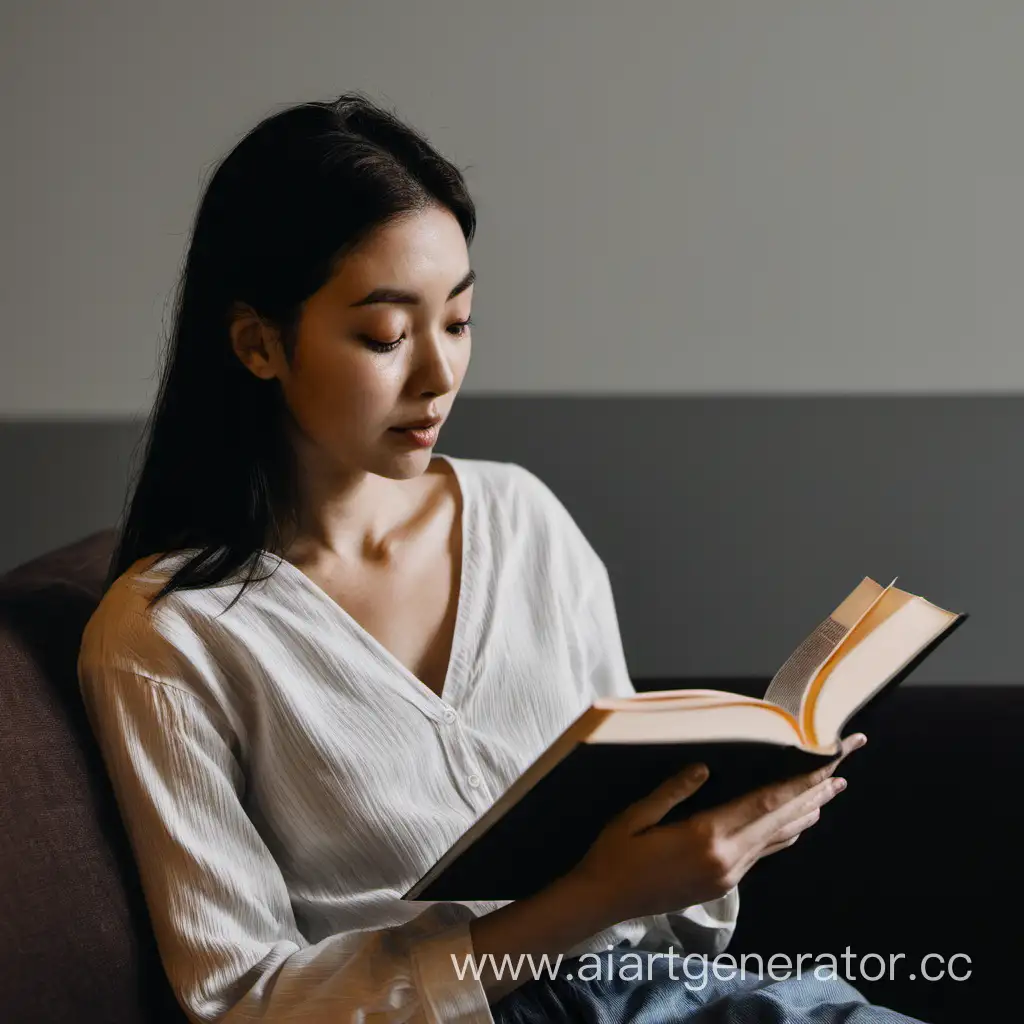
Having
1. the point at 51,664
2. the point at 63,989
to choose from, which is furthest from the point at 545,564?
the point at 63,989

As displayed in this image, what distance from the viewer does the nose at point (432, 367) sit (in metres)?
1.06

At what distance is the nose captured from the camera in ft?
3.47

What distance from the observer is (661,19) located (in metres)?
1.81

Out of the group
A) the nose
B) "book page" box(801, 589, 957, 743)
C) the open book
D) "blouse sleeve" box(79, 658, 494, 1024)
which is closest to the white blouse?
"blouse sleeve" box(79, 658, 494, 1024)

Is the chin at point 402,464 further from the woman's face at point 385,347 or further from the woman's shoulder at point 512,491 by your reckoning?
the woman's shoulder at point 512,491

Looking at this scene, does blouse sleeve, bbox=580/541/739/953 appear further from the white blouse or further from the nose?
the nose

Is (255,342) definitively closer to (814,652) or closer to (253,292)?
(253,292)

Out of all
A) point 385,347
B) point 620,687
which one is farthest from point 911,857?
point 385,347

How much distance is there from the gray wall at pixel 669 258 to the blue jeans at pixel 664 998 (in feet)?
2.82

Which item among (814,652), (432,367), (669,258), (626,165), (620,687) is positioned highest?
(626,165)

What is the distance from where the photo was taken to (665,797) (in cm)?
86

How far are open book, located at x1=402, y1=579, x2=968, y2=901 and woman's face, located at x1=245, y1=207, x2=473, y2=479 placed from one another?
359 mm

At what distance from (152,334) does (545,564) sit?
896mm

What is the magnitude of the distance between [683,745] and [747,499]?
1173 millimetres
